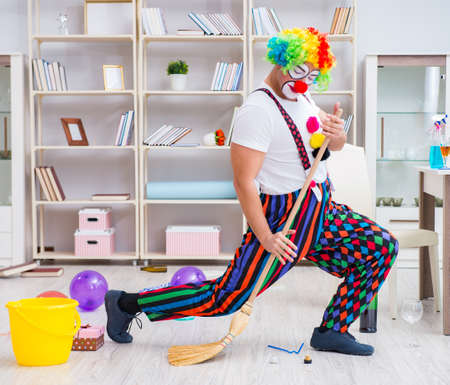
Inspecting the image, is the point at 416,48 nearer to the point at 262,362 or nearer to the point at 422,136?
the point at 422,136

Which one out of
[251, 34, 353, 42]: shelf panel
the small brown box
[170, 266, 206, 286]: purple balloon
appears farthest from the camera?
[251, 34, 353, 42]: shelf panel

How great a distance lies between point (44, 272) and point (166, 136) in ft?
4.03

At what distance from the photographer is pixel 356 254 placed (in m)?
2.24

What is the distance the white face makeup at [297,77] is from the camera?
6.89 ft

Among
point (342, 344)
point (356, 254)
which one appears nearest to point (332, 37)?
point (356, 254)

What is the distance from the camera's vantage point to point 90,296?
9.81 feet

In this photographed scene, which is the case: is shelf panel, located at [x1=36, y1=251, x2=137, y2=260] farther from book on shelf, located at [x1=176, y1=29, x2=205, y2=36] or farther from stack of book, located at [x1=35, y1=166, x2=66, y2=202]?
book on shelf, located at [x1=176, y1=29, x2=205, y2=36]

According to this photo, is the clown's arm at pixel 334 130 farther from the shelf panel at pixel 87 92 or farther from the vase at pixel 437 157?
the shelf panel at pixel 87 92

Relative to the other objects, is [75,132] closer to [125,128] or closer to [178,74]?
[125,128]

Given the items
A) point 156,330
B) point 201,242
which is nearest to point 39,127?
point 201,242

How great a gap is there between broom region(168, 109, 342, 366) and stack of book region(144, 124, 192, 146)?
2.24 m

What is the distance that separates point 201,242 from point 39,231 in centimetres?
127

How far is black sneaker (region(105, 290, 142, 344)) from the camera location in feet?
7.77

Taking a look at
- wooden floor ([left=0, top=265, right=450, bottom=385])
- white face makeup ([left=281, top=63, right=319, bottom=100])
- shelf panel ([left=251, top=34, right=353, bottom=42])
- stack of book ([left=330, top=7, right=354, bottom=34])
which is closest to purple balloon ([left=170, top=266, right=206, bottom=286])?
wooden floor ([left=0, top=265, right=450, bottom=385])
